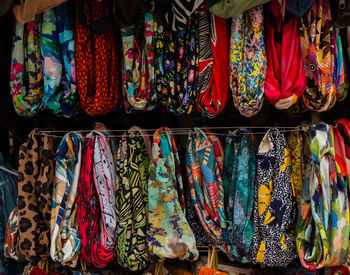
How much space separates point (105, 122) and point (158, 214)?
651 millimetres

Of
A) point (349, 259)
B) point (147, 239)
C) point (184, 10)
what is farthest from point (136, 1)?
point (349, 259)

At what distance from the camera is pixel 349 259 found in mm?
1213

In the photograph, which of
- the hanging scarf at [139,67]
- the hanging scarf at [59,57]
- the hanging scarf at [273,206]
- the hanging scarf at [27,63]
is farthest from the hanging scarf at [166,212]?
the hanging scarf at [27,63]

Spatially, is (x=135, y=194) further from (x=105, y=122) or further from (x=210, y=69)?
(x=210, y=69)

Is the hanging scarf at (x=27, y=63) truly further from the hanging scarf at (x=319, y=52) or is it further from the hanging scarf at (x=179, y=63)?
the hanging scarf at (x=319, y=52)

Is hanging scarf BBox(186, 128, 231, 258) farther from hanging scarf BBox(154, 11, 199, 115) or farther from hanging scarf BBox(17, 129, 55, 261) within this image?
hanging scarf BBox(17, 129, 55, 261)

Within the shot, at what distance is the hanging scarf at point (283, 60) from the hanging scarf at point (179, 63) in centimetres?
30

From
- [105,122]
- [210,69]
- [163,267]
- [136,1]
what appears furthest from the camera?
[105,122]

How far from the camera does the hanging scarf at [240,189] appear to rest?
1248 millimetres

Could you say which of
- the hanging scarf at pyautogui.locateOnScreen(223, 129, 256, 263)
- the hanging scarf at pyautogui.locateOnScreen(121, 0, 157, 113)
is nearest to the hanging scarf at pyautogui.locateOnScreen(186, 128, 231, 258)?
the hanging scarf at pyautogui.locateOnScreen(223, 129, 256, 263)

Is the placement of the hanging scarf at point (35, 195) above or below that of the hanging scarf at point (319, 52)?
below

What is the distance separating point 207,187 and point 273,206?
0.28 meters

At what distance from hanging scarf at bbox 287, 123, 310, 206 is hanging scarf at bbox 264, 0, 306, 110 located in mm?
194

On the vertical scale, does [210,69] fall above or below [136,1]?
below
